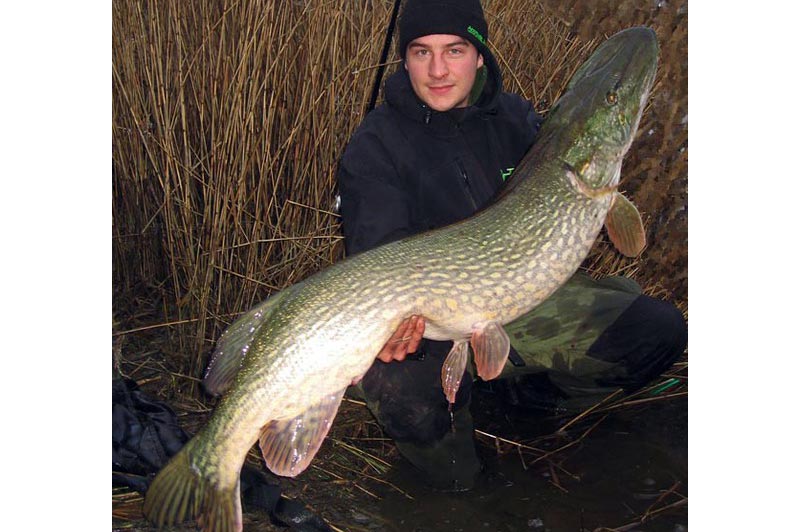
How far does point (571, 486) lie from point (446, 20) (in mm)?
1577

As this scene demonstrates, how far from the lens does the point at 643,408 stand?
276cm

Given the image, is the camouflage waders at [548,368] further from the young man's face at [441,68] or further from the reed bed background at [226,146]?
the young man's face at [441,68]

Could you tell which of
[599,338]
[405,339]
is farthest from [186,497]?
[599,338]

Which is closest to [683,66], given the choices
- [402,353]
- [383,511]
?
[402,353]

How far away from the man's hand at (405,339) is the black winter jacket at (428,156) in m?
0.40

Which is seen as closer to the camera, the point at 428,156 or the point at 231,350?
the point at 231,350

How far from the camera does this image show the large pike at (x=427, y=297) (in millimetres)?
1719

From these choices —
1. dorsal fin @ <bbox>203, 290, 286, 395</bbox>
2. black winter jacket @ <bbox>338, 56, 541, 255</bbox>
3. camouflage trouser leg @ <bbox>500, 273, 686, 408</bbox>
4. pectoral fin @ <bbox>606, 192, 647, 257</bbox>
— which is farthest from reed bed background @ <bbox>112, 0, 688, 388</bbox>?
pectoral fin @ <bbox>606, 192, 647, 257</bbox>

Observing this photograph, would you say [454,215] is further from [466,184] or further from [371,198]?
[371,198]

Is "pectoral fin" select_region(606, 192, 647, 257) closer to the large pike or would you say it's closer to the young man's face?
the large pike

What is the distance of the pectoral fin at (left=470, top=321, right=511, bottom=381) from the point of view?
6.23 ft

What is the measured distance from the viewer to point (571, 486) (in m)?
2.30

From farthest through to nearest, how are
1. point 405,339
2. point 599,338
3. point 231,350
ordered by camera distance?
point 599,338
point 405,339
point 231,350

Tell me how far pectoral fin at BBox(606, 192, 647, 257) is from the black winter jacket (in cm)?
48
